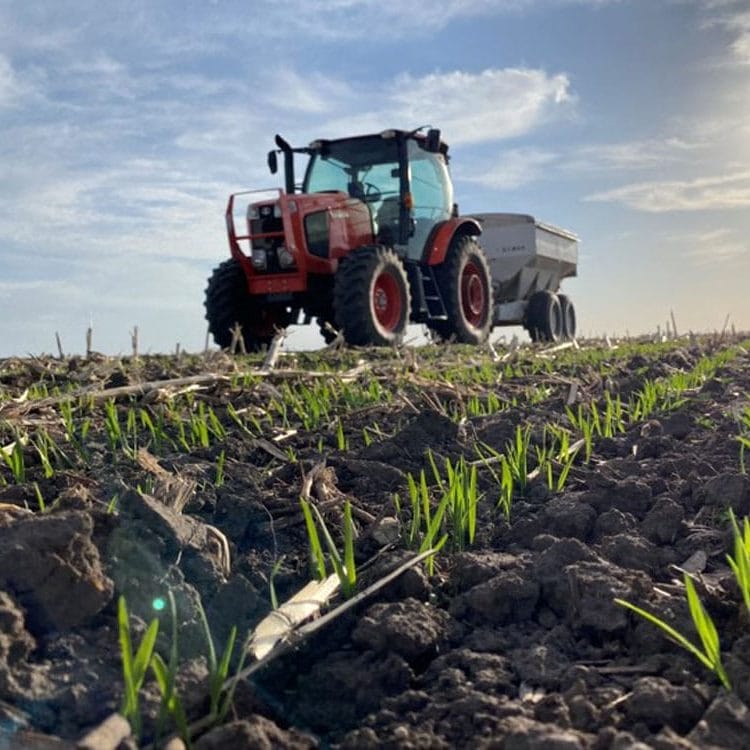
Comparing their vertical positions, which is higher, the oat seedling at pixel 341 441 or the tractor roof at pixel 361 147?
the tractor roof at pixel 361 147

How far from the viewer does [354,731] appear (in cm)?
132

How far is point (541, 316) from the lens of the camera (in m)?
13.4

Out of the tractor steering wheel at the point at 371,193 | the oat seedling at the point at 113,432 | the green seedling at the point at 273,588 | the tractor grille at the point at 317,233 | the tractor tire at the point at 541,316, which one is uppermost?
the tractor steering wheel at the point at 371,193

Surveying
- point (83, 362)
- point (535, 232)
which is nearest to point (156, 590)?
point (83, 362)

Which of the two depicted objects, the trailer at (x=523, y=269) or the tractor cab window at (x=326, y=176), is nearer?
the tractor cab window at (x=326, y=176)

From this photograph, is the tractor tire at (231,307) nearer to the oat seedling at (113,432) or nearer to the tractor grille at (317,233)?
the tractor grille at (317,233)

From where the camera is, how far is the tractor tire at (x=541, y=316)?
13352mm

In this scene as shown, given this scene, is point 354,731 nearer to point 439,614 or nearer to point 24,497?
point 439,614

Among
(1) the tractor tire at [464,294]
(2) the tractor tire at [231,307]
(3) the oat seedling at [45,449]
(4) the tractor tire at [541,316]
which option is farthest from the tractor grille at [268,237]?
(3) the oat seedling at [45,449]

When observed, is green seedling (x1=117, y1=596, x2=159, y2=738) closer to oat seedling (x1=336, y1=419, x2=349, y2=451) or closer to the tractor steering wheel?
oat seedling (x1=336, y1=419, x2=349, y2=451)

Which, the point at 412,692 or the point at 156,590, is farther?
the point at 156,590

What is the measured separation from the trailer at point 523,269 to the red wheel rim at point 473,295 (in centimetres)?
192

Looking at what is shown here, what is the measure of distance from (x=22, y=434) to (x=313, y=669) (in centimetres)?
198

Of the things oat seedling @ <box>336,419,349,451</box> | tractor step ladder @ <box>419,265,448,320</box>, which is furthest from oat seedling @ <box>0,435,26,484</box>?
tractor step ladder @ <box>419,265,448,320</box>
